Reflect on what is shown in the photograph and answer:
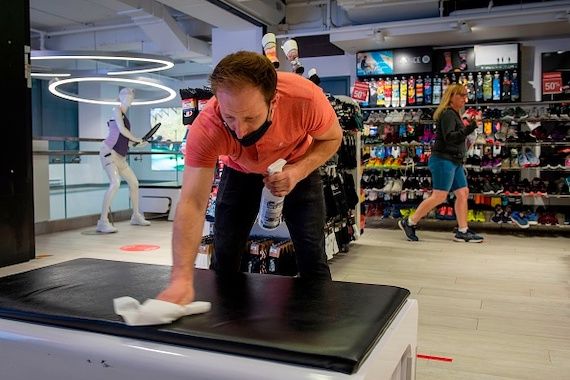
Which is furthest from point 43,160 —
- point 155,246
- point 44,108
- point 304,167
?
point 44,108

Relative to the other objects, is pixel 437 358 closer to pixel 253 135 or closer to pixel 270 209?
pixel 270 209

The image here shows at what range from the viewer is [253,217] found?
2.47 meters

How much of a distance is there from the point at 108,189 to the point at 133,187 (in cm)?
47

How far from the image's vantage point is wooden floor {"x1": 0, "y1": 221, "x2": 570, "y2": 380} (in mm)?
2760

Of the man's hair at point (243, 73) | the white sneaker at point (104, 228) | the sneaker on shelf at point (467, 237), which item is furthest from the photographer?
the white sneaker at point (104, 228)

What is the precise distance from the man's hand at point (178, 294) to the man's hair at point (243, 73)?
0.61 metres

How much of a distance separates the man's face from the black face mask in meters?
0.05

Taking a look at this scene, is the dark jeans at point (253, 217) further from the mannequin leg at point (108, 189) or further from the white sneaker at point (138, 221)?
the white sneaker at point (138, 221)

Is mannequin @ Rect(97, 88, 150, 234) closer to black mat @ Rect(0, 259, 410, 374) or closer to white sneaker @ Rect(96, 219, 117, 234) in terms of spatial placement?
white sneaker @ Rect(96, 219, 117, 234)

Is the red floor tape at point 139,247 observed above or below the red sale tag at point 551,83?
below

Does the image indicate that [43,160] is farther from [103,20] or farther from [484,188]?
[484,188]

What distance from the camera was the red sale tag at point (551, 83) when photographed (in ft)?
23.3

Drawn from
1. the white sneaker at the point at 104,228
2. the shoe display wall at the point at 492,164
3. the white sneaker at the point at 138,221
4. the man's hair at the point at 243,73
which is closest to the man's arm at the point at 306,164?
the man's hair at the point at 243,73

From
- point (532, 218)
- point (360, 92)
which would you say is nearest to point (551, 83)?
point (532, 218)
